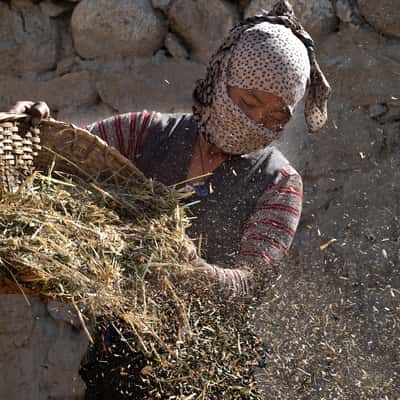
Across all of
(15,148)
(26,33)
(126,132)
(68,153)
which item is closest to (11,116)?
(15,148)

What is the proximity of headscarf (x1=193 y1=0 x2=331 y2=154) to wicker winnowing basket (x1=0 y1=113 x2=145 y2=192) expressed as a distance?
0.37 m

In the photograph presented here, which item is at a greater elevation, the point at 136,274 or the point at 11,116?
the point at 11,116

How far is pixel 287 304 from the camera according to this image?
281cm

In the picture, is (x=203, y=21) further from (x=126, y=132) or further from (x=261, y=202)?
(x=261, y=202)

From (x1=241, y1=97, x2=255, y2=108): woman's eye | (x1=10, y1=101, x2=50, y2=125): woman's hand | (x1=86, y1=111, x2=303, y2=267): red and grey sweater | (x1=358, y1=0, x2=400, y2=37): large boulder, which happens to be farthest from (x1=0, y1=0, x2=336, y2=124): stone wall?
(x1=10, y1=101, x2=50, y2=125): woman's hand

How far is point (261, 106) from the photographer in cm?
263

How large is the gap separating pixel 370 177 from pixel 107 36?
1.10 meters

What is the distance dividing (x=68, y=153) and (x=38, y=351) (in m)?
1.44

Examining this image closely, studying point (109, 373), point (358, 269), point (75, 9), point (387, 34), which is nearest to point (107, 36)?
point (75, 9)

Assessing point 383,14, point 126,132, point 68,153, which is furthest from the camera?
point 383,14

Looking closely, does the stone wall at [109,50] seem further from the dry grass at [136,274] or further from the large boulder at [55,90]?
the dry grass at [136,274]

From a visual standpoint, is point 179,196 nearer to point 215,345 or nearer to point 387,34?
point 215,345

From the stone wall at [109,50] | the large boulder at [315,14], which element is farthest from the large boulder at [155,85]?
the large boulder at [315,14]

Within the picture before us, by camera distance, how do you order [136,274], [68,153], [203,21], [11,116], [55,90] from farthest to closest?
[55,90] < [203,21] < [68,153] < [11,116] < [136,274]
